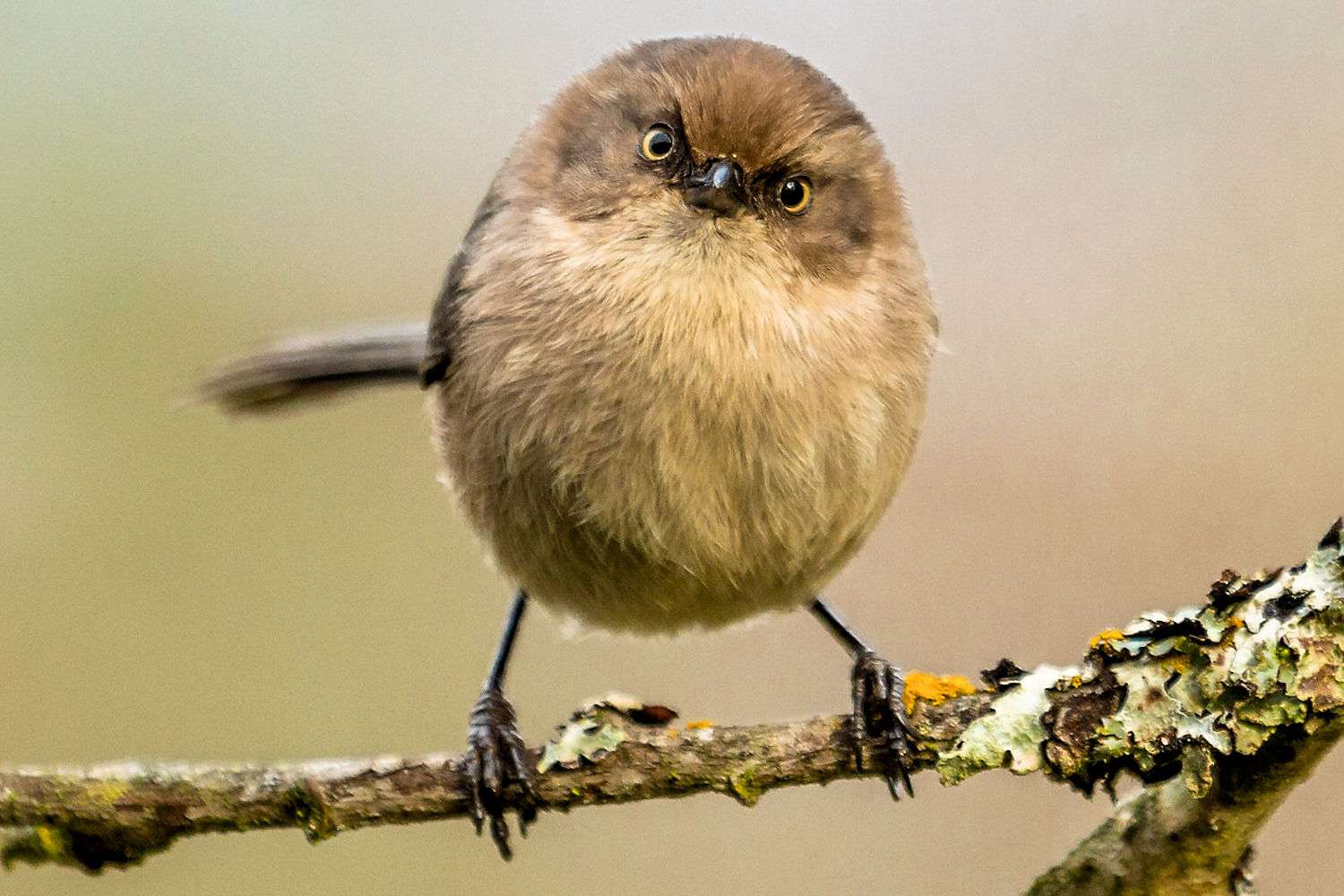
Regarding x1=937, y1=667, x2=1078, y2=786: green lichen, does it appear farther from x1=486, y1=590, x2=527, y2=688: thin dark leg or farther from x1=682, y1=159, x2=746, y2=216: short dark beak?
x1=486, y1=590, x2=527, y2=688: thin dark leg

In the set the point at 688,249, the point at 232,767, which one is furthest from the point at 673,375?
the point at 232,767

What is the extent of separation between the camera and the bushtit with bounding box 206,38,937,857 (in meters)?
2.56

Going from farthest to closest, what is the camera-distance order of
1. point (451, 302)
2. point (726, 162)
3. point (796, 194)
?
point (451, 302) < point (796, 194) < point (726, 162)

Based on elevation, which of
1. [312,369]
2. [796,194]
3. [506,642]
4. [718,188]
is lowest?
[506,642]

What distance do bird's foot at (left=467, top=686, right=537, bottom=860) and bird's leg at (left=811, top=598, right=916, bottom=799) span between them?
63 centimetres

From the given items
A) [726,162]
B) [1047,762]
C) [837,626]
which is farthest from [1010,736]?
[726,162]

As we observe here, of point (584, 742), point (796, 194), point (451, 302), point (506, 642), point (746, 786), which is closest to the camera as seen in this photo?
point (746, 786)

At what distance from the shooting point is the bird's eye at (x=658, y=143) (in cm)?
270

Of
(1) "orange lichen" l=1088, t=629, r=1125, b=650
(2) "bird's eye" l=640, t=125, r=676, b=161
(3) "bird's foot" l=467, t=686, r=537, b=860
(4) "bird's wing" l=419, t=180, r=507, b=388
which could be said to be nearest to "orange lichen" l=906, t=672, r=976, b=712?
(1) "orange lichen" l=1088, t=629, r=1125, b=650

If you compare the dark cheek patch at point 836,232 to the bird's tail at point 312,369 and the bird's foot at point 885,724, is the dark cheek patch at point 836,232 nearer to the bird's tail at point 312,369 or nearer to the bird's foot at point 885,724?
the bird's foot at point 885,724

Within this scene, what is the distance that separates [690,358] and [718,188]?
0.33 meters

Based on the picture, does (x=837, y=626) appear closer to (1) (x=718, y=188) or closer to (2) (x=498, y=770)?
(2) (x=498, y=770)

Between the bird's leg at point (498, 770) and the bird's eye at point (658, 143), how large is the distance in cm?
123

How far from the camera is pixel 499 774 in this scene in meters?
2.76
